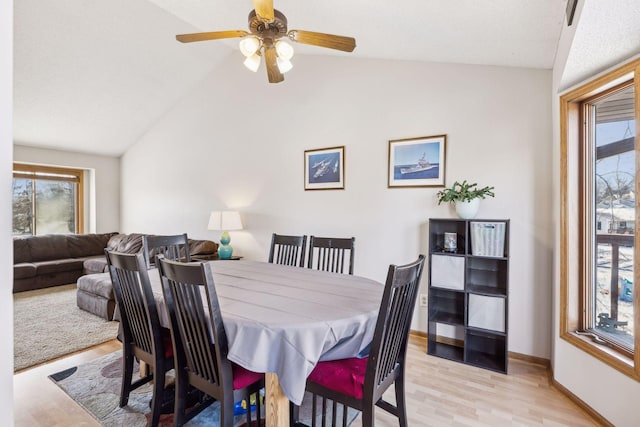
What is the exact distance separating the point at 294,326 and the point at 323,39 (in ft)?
5.59

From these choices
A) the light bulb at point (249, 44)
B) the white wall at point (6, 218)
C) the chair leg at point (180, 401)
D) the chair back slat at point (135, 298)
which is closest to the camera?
the white wall at point (6, 218)

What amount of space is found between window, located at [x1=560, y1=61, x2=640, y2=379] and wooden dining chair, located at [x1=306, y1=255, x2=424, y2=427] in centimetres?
132

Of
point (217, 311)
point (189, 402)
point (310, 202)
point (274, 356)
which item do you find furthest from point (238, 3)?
point (189, 402)

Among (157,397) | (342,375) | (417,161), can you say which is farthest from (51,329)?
(417,161)

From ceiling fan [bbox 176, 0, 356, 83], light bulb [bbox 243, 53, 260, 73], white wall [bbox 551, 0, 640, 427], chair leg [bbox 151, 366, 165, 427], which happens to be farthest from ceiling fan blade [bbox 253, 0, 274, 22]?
chair leg [bbox 151, 366, 165, 427]

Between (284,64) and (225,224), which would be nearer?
(284,64)

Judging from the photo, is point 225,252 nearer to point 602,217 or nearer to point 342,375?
point 342,375

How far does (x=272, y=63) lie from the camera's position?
227cm

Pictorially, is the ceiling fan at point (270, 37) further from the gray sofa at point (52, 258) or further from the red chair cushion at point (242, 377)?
the gray sofa at point (52, 258)

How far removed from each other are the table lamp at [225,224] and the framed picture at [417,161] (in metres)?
2.01

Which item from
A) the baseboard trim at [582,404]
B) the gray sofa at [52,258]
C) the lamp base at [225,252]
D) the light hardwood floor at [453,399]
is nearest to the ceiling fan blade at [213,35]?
the light hardwood floor at [453,399]

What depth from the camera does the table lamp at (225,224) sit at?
4.11m

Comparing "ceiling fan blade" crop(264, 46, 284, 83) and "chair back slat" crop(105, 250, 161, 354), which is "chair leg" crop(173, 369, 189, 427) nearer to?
"chair back slat" crop(105, 250, 161, 354)

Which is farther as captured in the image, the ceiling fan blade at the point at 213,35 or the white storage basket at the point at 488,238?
the white storage basket at the point at 488,238
